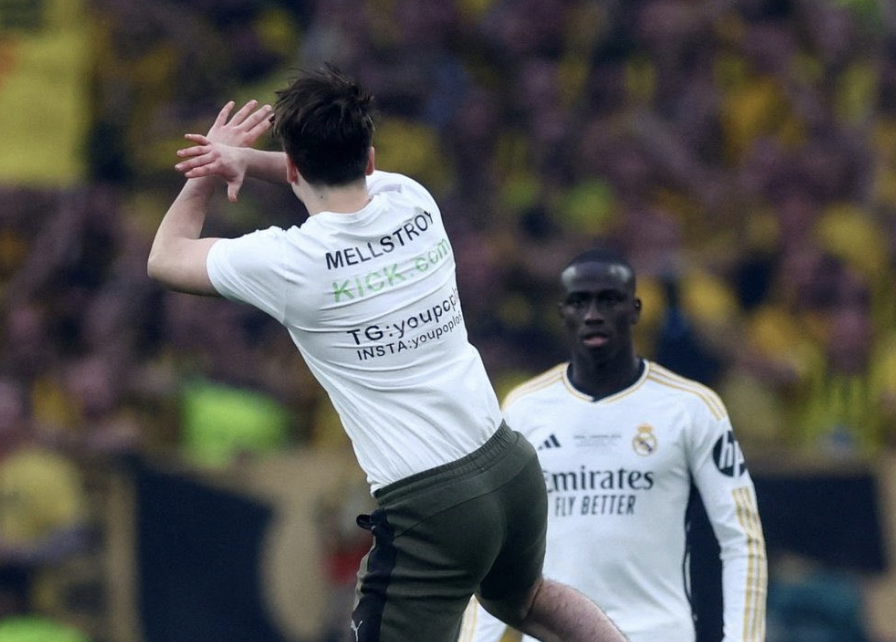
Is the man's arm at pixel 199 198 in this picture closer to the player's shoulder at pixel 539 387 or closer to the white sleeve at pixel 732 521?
the player's shoulder at pixel 539 387

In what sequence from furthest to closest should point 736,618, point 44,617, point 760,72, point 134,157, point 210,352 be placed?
1. point 134,157
2. point 760,72
3. point 210,352
4. point 44,617
5. point 736,618

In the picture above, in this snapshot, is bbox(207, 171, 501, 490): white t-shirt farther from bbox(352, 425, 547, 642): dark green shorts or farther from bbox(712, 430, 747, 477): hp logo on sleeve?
bbox(712, 430, 747, 477): hp logo on sleeve

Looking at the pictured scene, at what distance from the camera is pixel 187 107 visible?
12.5 metres

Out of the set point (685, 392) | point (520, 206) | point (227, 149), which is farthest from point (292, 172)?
point (520, 206)

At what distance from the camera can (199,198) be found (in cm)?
550

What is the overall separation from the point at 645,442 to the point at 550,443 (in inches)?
13.3

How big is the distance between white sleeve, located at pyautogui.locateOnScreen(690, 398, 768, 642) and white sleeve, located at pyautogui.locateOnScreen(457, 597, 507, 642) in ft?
2.59

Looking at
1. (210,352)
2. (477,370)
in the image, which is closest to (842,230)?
(210,352)

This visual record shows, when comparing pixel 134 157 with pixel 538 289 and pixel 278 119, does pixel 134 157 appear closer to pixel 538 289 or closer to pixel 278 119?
pixel 538 289

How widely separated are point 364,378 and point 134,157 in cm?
739

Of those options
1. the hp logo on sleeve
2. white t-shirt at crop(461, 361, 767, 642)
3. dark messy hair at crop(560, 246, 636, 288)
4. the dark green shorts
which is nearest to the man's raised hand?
the dark green shorts

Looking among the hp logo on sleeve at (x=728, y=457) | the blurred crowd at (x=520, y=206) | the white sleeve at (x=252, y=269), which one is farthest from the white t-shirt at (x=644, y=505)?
the blurred crowd at (x=520, y=206)

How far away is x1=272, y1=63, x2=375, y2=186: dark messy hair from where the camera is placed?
5227 millimetres

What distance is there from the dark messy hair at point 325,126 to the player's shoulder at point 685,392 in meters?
1.79
